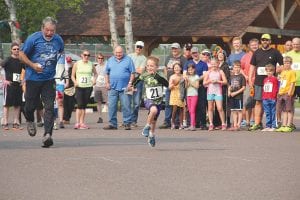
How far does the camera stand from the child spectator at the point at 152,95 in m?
17.0

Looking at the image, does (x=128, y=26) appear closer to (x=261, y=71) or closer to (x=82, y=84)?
(x=82, y=84)

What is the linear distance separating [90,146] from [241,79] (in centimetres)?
593

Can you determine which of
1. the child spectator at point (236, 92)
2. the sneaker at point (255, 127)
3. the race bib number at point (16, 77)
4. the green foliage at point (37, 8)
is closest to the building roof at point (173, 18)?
the green foliage at point (37, 8)

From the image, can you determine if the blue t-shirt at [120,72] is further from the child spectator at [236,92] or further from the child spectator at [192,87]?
the child spectator at [236,92]

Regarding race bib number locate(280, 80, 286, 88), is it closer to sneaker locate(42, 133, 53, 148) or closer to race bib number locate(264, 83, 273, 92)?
race bib number locate(264, 83, 273, 92)

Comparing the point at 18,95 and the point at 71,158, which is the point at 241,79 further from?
the point at 71,158

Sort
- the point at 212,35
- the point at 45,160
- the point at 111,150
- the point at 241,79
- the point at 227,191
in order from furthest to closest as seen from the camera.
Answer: the point at 212,35 → the point at 241,79 → the point at 111,150 → the point at 45,160 → the point at 227,191

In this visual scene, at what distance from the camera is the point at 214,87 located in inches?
873

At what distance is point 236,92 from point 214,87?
0.46 m

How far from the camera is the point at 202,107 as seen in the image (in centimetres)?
2255

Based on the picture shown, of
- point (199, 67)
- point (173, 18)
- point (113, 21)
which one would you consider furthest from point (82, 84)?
point (173, 18)

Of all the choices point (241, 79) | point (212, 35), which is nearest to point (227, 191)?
point (241, 79)

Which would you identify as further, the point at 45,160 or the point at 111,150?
the point at 111,150

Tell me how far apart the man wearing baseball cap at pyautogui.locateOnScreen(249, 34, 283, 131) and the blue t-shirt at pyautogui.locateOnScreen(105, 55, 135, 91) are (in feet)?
8.30
